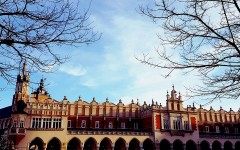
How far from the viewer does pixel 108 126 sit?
141 ft

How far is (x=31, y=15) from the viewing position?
23.8 feet

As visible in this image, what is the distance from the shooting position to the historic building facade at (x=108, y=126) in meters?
34.6

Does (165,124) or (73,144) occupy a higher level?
(165,124)

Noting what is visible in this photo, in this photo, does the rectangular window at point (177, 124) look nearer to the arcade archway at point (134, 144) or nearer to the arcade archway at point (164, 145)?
the arcade archway at point (164, 145)

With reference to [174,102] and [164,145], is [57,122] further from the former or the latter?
[174,102]

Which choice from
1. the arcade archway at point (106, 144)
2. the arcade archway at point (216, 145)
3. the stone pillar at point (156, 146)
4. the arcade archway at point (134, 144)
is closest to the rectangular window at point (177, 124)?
the stone pillar at point (156, 146)

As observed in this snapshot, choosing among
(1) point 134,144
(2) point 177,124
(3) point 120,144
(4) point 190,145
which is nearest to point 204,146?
(4) point 190,145

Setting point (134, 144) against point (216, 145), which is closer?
point (134, 144)

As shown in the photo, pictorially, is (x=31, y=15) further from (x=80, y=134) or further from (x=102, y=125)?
(x=102, y=125)

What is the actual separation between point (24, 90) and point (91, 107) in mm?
11222

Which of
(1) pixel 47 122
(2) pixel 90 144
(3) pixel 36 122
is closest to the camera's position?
(3) pixel 36 122

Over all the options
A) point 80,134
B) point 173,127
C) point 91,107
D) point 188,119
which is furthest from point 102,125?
point 188,119

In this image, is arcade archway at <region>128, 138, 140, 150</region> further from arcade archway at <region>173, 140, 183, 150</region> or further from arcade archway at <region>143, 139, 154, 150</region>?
arcade archway at <region>173, 140, 183, 150</region>

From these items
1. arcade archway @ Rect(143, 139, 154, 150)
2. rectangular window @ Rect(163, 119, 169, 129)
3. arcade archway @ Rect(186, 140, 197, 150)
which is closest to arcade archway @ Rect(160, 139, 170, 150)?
arcade archway @ Rect(143, 139, 154, 150)
